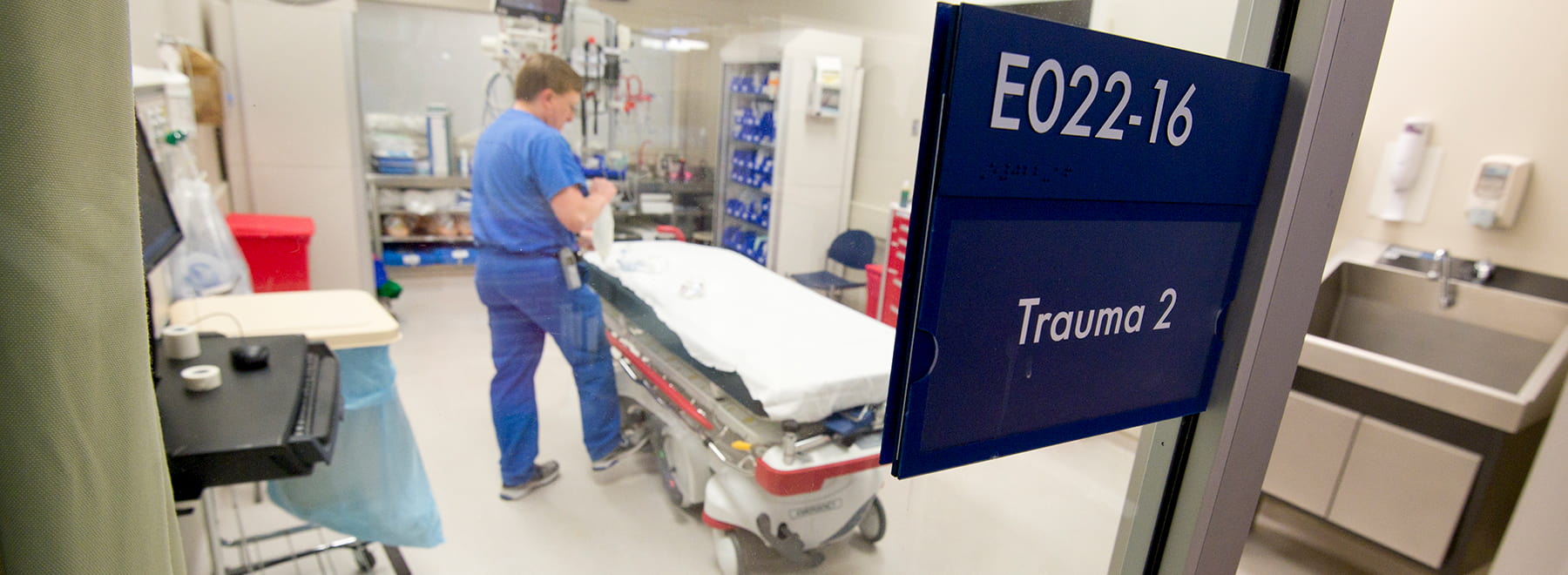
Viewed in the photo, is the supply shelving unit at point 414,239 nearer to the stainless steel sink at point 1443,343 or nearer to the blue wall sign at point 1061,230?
the blue wall sign at point 1061,230

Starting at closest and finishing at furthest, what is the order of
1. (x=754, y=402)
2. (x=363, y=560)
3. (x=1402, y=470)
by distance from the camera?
(x=754, y=402)
(x=363, y=560)
(x=1402, y=470)

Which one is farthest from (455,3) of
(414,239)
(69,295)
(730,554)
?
(69,295)

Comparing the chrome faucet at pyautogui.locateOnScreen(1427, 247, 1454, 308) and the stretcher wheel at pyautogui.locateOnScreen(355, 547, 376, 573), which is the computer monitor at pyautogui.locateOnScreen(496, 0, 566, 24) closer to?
the stretcher wheel at pyautogui.locateOnScreen(355, 547, 376, 573)

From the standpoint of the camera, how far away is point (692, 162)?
272cm

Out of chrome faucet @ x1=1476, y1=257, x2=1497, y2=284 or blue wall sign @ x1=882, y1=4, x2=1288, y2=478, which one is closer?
blue wall sign @ x1=882, y1=4, x2=1288, y2=478

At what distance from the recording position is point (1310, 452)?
8.05 ft

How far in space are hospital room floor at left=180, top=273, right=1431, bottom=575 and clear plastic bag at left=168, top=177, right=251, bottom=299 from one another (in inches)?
27.2

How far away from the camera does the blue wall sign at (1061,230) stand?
0.64 m

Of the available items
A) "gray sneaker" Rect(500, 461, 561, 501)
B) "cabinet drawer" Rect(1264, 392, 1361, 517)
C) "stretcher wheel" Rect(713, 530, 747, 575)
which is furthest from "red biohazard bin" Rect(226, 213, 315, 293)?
"cabinet drawer" Rect(1264, 392, 1361, 517)

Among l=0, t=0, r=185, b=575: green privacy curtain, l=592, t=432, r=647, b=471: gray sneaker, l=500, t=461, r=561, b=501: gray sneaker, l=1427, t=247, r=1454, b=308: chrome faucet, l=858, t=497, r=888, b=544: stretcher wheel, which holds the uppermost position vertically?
l=0, t=0, r=185, b=575: green privacy curtain

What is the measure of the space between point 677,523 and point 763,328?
69 cm

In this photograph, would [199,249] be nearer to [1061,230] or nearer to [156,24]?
[156,24]

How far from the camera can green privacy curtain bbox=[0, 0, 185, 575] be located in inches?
17.2

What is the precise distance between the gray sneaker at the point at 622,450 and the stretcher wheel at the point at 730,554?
26.0 inches
